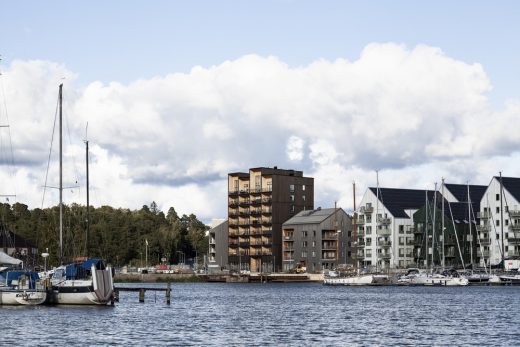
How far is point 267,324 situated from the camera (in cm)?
8444

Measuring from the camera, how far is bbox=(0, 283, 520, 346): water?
2702 inches

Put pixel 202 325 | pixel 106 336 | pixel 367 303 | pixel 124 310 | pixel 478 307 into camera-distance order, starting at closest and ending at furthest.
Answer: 1. pixel 106 336
2. pixel 202 325
3. pixel 124 310
4. pixel 478 307
5. pixel 367 303

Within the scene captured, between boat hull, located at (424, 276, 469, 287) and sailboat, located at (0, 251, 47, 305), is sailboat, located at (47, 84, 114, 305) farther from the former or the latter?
boat hull, located at (424, 276, 469, 287)

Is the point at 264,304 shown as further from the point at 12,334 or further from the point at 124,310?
the point at 12,334

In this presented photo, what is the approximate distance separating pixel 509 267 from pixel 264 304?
92196 millimetres

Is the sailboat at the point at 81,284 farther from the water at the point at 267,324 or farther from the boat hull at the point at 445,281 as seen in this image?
the boat hull at the point at 445,281

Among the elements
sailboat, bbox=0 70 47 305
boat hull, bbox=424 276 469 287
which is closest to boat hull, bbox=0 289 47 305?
sailboat, bbox=0 70 47 305

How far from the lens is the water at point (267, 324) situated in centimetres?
6862

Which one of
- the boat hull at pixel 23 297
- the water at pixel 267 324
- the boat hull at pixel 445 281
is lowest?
the water at pixel 267 324

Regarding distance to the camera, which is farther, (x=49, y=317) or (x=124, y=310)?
(x=124, y=310)

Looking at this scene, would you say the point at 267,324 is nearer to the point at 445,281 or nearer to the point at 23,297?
the point at 23,297

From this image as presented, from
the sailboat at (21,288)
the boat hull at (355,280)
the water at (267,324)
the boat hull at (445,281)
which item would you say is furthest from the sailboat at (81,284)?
the boat hull at (445,281)

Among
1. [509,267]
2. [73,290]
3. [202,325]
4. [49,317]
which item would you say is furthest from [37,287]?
[509,267]

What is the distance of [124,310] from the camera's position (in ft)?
327
